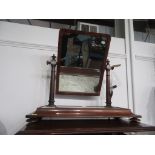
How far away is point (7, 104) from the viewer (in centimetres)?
99

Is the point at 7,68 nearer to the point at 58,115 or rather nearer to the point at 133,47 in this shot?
the point at 58,115

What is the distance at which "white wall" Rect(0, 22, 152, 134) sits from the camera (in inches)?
39.2

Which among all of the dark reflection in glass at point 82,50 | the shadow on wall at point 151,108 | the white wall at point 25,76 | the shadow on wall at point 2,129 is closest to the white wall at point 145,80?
the shadow on wall at point 151,108

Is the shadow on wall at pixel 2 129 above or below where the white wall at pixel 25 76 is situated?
below

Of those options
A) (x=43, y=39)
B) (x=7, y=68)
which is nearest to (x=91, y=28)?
(x=43, y=39)

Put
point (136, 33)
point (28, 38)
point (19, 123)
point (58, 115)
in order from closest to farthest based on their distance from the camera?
point (58, 115) → point (19, 123) → point (28, 38) → point (136, 33)

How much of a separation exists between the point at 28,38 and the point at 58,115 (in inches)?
24.8

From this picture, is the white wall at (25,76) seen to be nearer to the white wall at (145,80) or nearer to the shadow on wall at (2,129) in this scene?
the shadow on wall at (2,129)

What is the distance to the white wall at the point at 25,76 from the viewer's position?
996 mm

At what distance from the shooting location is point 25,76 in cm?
106

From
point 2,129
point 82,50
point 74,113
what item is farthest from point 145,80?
point 2,129

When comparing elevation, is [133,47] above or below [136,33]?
below

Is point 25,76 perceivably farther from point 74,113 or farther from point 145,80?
point 145,80

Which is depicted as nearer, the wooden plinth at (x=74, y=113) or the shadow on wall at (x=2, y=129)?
the wooden plinth at (x=74, y=113)
